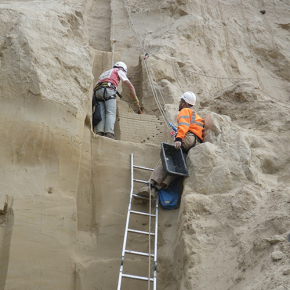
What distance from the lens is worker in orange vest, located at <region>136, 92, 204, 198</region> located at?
6.43 metres

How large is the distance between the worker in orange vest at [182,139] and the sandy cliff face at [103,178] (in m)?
0.21

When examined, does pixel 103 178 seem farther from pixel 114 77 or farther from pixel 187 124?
pixel 114 77

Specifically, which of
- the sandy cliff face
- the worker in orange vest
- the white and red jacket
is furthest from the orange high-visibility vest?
the white and red jacket

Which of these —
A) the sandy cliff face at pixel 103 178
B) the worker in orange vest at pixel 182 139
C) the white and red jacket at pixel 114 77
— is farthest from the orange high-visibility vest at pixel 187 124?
the white and red jacket at pixel 114 77

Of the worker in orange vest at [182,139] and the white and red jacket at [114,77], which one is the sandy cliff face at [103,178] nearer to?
the worker in orange vest at [182,139]

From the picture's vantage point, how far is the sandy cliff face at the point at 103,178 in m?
5.21

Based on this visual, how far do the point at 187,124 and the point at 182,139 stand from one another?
234 millimetres

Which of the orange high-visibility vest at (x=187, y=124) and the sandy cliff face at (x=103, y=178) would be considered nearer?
the sandy cliff face at (x=103, y=178)

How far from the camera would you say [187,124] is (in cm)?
673

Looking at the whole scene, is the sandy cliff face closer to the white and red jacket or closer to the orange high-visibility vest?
the orange high-visibility vest

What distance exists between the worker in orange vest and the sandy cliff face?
0.68 feet

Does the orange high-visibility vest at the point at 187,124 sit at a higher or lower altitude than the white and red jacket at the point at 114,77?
higher

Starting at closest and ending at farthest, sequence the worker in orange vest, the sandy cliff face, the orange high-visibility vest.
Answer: the sandy cliff face
the worker in orange vest
the orange high-visibility vest


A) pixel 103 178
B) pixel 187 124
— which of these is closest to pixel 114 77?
pixel 187 124
